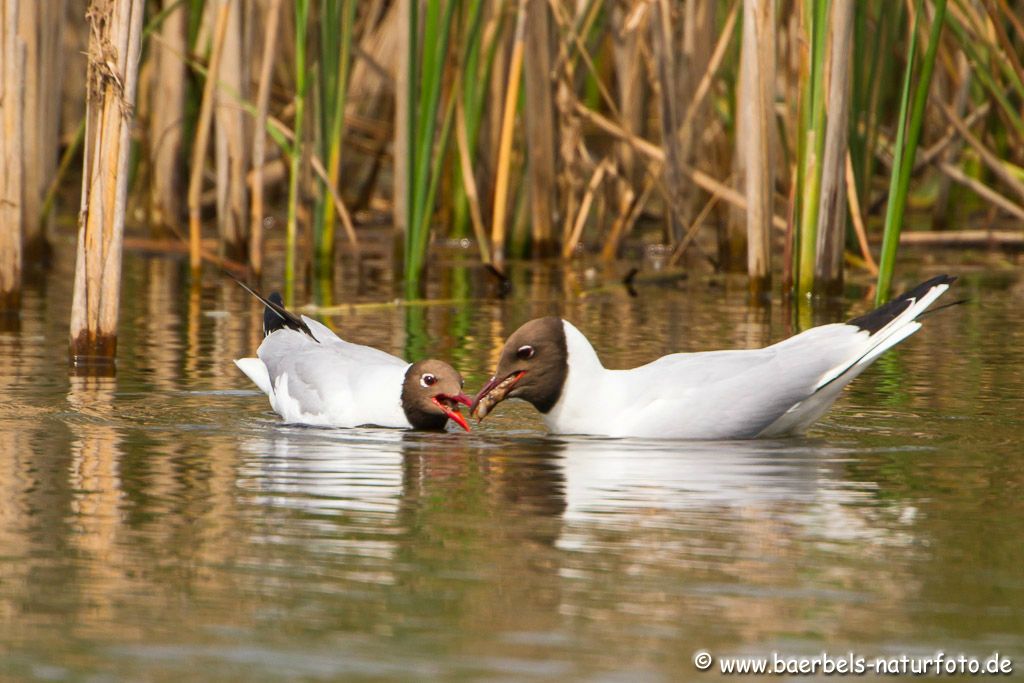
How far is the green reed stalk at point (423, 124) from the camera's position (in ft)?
31.3

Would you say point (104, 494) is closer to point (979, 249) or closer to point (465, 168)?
point (465, 168)

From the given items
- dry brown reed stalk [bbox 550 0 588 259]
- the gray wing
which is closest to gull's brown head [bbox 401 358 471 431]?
the gray wing

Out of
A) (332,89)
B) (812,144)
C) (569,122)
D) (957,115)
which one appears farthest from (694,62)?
(812,144)

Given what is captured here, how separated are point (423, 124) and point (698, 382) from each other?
12.9 feet

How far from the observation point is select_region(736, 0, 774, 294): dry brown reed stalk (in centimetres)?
938

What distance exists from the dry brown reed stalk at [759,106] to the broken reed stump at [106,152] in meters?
3.51

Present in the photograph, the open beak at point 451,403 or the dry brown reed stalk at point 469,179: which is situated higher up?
the dry brown reed stalk at point 469,179

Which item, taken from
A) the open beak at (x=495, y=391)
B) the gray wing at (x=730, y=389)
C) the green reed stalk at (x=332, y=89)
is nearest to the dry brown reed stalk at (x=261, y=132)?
the green reed stalk at (x=332, y=89)

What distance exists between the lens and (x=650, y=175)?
1176 cm

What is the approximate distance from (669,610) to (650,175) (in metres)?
8.20

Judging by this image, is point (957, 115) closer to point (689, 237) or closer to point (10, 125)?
point (689, 237)

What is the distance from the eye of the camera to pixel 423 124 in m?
9.66

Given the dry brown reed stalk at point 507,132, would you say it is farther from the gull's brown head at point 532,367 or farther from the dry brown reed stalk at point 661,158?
the gull's brown head at point 532,367

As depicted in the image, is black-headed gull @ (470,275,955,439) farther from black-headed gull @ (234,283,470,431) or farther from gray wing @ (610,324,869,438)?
black-headed gull @ (234,283,470,431)
